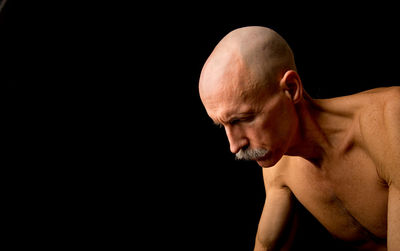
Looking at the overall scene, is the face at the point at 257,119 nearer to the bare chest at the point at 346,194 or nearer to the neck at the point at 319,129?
the neck at the point at 319,129

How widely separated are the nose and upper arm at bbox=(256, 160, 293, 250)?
422 millimetres

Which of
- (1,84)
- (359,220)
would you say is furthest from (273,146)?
(1,84)

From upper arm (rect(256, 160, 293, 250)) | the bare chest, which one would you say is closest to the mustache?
the bare chest

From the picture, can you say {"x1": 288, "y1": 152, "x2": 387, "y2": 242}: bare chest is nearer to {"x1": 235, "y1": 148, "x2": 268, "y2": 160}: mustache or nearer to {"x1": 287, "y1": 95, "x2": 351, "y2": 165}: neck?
{"x1": 287, "y1": 95, "x2": 351, "y2": 165}: neck

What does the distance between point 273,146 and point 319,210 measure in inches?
15.9

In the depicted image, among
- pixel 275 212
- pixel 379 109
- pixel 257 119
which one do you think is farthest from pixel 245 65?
pixel 275 212

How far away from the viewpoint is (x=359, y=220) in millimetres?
1758

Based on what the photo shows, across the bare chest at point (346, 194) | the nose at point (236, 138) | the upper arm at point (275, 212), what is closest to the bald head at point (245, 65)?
the nose at point (236, 138)

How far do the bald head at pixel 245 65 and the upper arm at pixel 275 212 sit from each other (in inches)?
22.1

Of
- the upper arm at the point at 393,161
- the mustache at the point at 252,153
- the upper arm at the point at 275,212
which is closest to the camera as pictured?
the upper arm at the point at 393,161

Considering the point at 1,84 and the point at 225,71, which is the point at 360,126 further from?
the point at 1,84

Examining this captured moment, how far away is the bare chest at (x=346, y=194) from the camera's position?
1.66m

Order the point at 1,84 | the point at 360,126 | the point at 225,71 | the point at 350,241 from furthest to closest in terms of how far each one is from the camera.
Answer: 1. the point at 1,84
2. the point at 350,241
3. the point at 360,126
4. the point at 225,71

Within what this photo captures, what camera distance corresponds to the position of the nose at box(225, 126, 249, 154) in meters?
1.57
